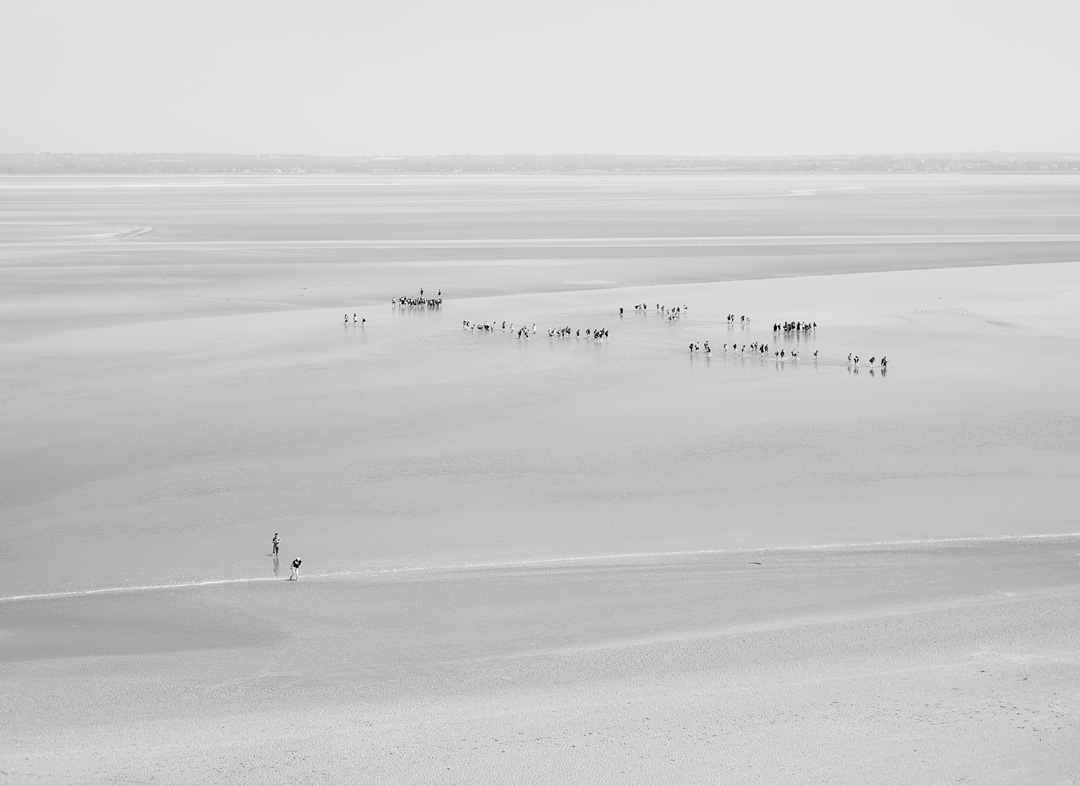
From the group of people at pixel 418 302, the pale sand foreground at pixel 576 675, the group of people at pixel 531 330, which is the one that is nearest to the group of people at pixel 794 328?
the group of people at pixel 531 330

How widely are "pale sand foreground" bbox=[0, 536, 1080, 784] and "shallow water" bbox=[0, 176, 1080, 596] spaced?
1209mm

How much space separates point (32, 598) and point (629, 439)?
9626mm

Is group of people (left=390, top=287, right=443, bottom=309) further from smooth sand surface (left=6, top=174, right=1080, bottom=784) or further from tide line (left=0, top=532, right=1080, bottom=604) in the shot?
tide line (left=0, top=532, right=1080, bottom=604)

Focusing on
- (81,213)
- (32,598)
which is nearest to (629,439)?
(32,598)

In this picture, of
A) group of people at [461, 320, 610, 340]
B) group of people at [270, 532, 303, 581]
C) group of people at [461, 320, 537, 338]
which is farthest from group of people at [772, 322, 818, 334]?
group of people at [270, 532, 303, 581]

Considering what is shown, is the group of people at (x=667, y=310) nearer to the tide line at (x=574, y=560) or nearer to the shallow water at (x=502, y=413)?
the shallow water at (x=502, y=413)

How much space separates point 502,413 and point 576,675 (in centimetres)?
1066

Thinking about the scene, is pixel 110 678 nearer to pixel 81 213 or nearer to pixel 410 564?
pixel 410 564

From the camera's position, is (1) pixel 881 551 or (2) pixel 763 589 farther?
(1) pixel 881 551

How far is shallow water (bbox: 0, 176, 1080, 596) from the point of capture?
14.9 metres

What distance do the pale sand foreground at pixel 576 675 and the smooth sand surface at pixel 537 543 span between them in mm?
39

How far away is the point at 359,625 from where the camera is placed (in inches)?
463

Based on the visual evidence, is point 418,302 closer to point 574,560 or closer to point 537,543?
point 537,543

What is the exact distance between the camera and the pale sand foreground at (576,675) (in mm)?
9164
